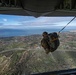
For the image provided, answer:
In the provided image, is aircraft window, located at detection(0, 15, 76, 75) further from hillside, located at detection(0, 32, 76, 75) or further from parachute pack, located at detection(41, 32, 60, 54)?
parachute pack, located at detection(41, 32, 60, 54)

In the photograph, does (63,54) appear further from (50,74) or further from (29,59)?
(50,74)

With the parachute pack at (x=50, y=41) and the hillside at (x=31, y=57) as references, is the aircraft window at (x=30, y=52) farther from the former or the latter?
the parachute pack at (x=50, y=41)

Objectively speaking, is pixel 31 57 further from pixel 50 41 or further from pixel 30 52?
pixel 50 41

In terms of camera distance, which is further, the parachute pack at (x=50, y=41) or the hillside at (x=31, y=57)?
the hillside at (x=31, y=57)

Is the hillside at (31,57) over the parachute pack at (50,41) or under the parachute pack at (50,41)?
under

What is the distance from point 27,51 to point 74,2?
499 cm

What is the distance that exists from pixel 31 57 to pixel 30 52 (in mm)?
268

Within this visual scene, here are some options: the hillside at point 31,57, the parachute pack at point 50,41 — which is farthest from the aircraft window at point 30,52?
the parachute pack at point 50,41

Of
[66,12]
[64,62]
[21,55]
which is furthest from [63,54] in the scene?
[66,12]

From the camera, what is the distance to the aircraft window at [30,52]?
7.10m

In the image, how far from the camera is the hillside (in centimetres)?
741

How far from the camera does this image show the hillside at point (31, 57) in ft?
24.3

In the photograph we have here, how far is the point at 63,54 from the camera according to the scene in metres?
8.16

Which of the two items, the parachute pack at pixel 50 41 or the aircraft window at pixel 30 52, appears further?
the aircraft window at pixel 30 52
